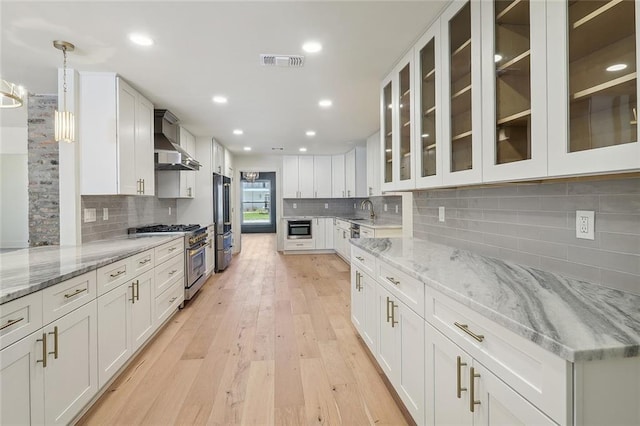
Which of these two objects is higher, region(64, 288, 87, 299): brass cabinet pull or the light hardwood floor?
region(64, 288, 87, 299): brass cabinet pull

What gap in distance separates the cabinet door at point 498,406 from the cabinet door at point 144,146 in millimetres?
3376

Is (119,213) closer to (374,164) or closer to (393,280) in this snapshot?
(393,280)

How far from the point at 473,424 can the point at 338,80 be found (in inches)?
112

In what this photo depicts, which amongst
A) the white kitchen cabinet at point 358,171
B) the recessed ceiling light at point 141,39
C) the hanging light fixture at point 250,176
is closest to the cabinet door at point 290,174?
the white kitchen cabinet at point 358,171

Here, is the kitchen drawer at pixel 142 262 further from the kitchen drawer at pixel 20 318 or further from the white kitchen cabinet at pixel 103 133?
the kitchen drawer at pixel 20 318

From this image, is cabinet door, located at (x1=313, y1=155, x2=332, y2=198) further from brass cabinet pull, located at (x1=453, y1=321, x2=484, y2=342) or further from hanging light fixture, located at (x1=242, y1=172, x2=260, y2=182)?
brass cabinet pull, located at (x1=453, y1=321, x2=484, y2=342)

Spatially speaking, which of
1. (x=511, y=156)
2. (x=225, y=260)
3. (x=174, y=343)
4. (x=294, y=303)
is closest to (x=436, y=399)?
(x=511, y=156)

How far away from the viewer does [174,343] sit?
2.81 m

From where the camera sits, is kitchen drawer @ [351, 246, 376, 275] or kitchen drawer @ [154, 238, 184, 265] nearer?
kitchen drawer @ [351, 246, 376, 275]

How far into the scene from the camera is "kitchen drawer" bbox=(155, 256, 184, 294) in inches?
118

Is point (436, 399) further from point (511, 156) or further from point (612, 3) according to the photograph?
point (612, 3)

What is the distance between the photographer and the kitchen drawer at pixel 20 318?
1.28 m

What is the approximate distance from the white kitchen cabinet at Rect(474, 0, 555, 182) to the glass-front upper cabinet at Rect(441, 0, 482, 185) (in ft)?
0.19

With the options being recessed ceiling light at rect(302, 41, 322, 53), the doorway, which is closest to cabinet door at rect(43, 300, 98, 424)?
recessed ceiling light at rect(302, 41, 322, 53)
